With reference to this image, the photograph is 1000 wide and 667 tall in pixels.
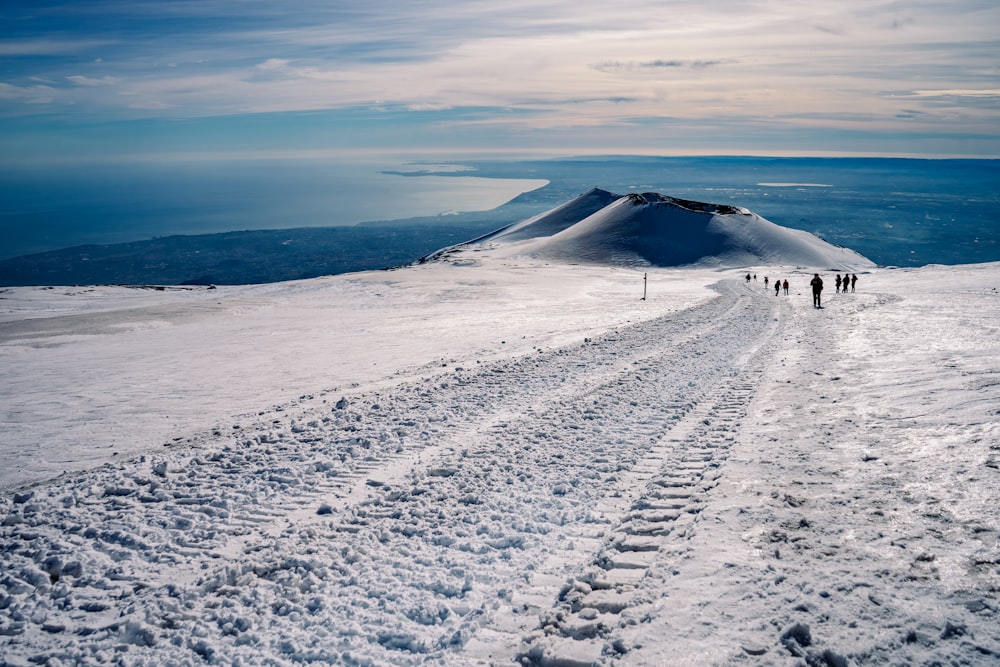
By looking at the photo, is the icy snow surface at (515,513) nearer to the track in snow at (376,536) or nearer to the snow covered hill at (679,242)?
the track in snow at (376,536)

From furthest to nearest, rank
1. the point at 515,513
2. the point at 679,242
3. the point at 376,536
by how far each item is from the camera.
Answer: the point at 679,242 < the point at 515,513 < the point at 376,536

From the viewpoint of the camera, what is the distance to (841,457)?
7414 mm

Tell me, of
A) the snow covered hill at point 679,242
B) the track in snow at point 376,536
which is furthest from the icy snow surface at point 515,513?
the snow covered hill at point 679,242

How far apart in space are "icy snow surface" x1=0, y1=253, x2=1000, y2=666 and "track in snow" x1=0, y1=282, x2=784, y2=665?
0.03 metres

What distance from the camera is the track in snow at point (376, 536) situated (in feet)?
14.8

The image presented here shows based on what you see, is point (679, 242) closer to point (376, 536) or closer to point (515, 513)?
point (515, 513)

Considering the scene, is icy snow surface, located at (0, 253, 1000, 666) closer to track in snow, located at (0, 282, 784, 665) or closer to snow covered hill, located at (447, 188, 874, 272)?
track in snow, located at (0, 282, 784, 665)

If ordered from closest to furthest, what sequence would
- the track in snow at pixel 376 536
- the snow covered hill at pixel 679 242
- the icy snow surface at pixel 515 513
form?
1. the icy snow surface at pixel 515 513
2. the track in snow at pixel 376 536
3. the snow covered hill at pixel 679 242

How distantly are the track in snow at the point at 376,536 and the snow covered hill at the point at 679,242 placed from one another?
73.1 metres

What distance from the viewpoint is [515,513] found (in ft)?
20.8

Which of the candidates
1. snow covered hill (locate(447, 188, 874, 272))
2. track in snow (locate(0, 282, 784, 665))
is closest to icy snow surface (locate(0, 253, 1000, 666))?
track in snow (locate(0, 282, 784, 665))

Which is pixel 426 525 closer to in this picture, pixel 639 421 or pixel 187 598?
pixel 187 598

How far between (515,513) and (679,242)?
88.0m

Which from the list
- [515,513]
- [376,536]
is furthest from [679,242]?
[376,536]
